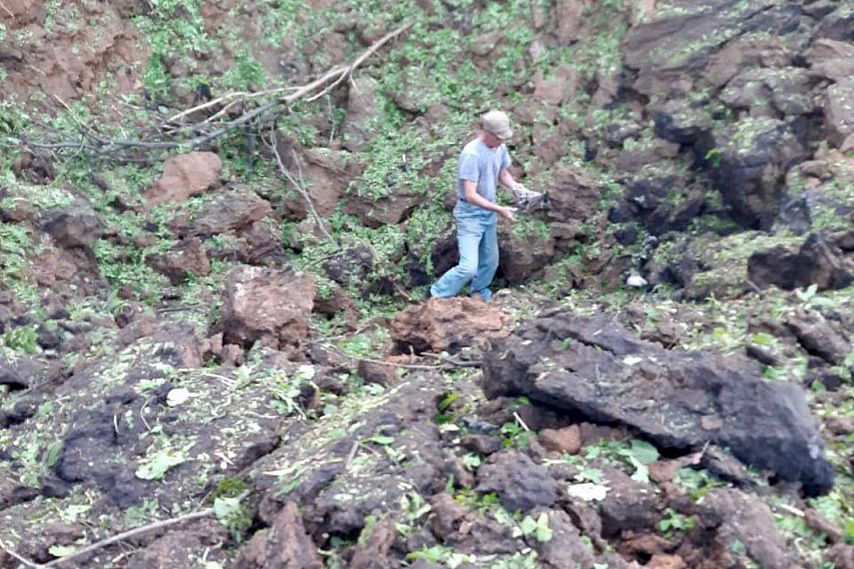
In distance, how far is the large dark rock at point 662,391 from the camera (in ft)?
12.0

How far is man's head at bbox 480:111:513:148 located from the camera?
662 cm

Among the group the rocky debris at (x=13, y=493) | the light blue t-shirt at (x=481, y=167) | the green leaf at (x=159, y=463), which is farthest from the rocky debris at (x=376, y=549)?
the light blue t-shirt at (x=481, y=167)

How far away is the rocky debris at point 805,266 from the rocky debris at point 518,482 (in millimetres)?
2378

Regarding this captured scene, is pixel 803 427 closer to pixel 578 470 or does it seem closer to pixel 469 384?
pixel 578 470

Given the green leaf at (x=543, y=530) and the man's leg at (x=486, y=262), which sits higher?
the green leaf at (x=543, y=530)

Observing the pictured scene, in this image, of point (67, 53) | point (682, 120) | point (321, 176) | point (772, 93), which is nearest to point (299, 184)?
point (321, 176)

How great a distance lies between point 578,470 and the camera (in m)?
3.69

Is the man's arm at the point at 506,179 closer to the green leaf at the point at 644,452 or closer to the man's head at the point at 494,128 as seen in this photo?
the man's head at the point at 494,128

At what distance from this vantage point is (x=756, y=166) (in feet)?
22.0

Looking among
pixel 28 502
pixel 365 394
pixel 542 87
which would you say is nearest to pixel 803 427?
pixel 365 394

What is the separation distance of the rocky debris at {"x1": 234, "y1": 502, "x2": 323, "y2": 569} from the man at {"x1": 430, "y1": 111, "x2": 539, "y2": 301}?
350 cm

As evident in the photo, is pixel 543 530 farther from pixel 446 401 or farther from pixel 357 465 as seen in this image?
pixel 446 401

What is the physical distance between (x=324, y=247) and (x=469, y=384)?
3.39m

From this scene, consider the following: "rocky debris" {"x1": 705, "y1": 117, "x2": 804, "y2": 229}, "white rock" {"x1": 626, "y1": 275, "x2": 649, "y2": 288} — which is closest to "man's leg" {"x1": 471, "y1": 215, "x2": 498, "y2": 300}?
"white rock" {"x1": 626, "y1": 275, "x2": 649, "y2": 288}
